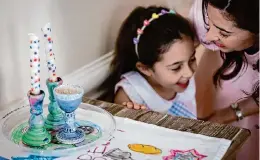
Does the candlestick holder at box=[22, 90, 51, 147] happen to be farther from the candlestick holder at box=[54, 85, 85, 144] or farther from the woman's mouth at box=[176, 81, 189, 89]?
the woman's mouth at box=[176, 81, 189, 89]

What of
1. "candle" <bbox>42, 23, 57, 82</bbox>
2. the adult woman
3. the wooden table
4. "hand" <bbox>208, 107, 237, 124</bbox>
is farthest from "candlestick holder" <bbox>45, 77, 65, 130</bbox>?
"hand" <bbox>208, 107, 237, 124</bbox>

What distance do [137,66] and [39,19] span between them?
1.04 ft

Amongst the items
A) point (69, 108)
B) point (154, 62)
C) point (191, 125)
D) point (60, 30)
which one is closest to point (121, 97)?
point (154, 62)

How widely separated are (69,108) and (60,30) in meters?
0.37

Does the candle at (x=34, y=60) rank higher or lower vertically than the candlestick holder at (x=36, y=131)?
higher

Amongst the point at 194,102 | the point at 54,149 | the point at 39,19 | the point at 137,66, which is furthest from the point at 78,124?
the point at 194,102

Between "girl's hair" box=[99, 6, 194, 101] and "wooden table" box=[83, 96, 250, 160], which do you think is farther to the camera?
"girl's hair" box=[99, 6, 194, 101]

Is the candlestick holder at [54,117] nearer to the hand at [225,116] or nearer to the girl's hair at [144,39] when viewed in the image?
the girl's hair at [144,39]

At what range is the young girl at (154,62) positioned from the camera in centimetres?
130

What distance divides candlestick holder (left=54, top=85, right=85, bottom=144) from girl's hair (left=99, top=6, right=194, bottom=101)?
0.40 metres

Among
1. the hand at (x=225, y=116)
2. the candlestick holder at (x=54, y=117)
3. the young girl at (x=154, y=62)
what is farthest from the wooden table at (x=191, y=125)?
the hand at (x=225, y=116)

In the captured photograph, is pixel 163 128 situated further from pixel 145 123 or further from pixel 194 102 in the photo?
pixel 194 102

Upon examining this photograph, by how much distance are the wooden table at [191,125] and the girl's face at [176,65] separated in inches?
9.8

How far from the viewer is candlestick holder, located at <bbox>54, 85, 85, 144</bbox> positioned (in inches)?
34.7
